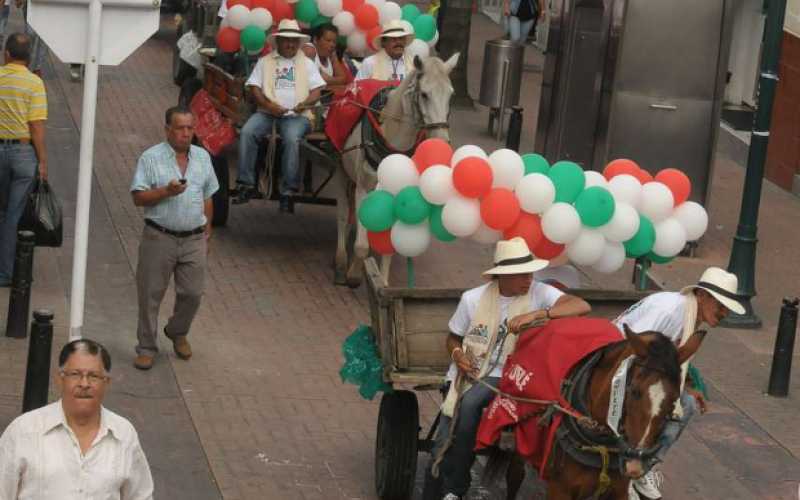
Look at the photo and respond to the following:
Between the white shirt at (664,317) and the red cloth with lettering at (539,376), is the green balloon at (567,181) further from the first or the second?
the red cloth with lettering at (539,376)

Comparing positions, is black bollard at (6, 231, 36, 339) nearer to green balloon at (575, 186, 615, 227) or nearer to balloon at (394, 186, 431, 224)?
balloon at (394, 186, 431, 224)

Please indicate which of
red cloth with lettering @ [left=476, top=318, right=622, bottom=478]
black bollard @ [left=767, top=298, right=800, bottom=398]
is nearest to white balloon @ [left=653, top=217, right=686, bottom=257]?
red cloth with lettering @ [left=476, top=318, right=622, bottom=478]

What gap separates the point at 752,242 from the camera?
16062 mm

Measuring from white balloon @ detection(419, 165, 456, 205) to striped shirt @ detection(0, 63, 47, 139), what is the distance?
4410 millimetres

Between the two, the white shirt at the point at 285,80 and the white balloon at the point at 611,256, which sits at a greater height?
the white shirt at the point at 285,80

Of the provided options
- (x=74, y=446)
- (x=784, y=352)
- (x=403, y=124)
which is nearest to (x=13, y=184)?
(x=403, y=124)

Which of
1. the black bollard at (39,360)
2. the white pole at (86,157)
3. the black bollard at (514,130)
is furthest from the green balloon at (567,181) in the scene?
the black bollard at (514,130)

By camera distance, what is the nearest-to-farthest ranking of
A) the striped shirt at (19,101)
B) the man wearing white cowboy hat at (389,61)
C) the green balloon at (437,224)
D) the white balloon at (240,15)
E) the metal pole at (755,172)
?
the green balloon at (437,224) < the striped shirt at (19,101) < the metal pole at (755,172) < the man wearing white cowboy hat at (389,61) < the white balloon at (240,15)

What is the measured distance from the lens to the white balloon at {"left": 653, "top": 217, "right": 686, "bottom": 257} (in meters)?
11.0

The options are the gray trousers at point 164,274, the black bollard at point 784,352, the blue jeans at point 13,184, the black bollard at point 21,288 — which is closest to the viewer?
the gray trousers at point 164,274

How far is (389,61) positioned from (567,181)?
5.99m

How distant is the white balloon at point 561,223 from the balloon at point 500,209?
0.65ft

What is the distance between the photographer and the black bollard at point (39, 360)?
1061cm

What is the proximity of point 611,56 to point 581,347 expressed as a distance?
10234 mm
